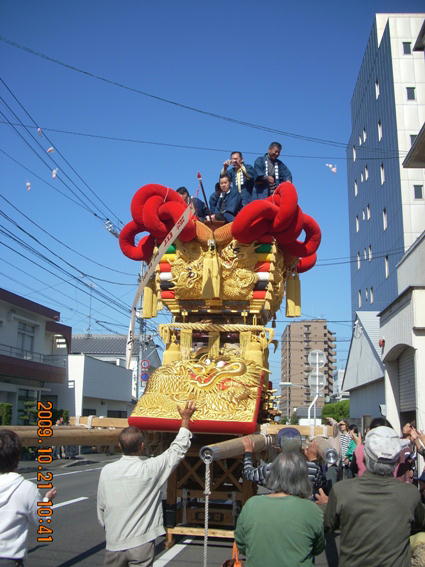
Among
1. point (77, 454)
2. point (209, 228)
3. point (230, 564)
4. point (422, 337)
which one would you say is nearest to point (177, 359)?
point (209, 228)

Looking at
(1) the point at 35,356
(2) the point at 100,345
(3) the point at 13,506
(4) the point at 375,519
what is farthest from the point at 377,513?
(2) the point at 100,345

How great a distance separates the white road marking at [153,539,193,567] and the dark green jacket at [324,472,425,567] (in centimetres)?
353

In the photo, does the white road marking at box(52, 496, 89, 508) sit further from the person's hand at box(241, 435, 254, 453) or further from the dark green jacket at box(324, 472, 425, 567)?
the dark green jacket at box(324, 472, 425, 567)

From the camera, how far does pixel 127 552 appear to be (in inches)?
144

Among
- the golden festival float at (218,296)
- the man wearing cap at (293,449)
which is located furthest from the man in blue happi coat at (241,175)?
the man wearing cap at (293,449)

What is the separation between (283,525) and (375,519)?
0.50 meters

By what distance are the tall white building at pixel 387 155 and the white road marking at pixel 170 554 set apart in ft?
86.0

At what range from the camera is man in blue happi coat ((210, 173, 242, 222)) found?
27.7ft

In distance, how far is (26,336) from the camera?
28.1 metres

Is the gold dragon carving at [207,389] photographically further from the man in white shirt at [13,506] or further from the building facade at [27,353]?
the building facade at [27,353]

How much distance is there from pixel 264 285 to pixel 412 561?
463 centimetres

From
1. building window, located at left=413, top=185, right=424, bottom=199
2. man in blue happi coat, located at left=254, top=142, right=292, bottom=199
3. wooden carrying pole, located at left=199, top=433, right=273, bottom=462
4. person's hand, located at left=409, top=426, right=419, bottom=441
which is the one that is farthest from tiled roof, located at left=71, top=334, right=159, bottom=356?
wooden carrying pole, located at left=199, top=433, right=273, bottom=462

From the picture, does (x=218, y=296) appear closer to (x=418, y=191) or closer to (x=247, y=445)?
(x=247, y=445)

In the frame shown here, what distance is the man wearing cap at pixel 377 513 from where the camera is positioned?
3006 mm
